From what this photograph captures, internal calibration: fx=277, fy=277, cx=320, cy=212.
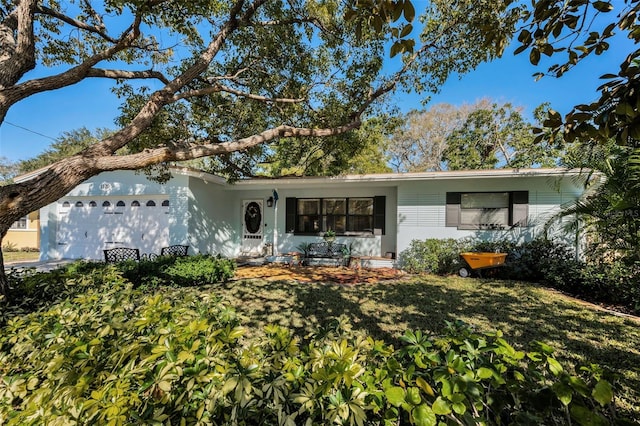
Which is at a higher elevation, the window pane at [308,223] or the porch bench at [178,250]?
the window pane at [308,223]

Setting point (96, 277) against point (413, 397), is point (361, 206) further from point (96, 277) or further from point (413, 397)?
point (413, 397)

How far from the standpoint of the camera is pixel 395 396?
1.05m

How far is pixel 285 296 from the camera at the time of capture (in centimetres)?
595

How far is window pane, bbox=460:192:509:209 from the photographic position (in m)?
8.99

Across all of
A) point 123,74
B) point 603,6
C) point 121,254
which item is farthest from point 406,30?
point 121,254

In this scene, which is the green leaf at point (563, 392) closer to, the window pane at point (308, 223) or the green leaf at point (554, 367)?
the green leaf at point (554, 367)

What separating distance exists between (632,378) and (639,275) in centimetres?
368

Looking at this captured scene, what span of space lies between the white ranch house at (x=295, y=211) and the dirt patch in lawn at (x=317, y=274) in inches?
58.1

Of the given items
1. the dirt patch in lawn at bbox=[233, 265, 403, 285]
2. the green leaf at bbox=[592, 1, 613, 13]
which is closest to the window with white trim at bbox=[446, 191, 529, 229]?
the dirt patch in lawn at bbox=[233, 265, 403, 285]

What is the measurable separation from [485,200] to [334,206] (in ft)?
17.6

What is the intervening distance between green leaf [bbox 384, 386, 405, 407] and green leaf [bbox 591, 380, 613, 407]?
60 cm

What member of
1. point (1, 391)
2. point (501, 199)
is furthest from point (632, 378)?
point (501, 199)

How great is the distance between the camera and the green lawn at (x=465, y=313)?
3604 millimetres

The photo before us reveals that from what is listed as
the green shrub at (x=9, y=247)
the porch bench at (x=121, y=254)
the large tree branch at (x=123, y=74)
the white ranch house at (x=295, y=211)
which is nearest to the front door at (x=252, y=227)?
the white ranch house at (x=295, y=211)
